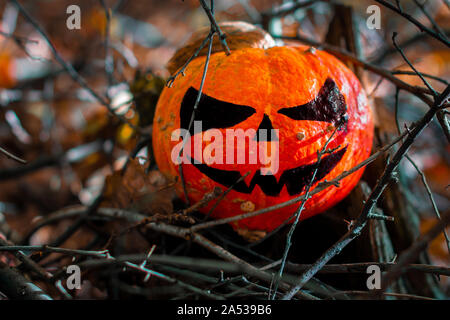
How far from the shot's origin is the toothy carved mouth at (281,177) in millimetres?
1250

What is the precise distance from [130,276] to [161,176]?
51 cm

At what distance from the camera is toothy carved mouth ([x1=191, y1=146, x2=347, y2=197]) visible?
125 centimetres

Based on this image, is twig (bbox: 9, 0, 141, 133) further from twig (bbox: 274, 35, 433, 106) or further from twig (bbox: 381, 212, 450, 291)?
twig (bbox: 381, 212, 450, 291)

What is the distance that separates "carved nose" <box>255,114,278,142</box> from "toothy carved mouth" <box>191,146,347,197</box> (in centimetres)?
13

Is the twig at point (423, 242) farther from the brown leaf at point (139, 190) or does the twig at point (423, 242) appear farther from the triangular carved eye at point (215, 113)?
the brown leaf at point (139, 190)

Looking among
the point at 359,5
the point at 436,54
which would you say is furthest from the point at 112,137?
the point at 436,54

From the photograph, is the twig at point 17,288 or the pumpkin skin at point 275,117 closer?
the twig at point 17,288

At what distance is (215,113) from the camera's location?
125 centimetres

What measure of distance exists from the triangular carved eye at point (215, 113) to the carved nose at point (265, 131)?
53mm

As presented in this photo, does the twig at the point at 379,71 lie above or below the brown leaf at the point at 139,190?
above

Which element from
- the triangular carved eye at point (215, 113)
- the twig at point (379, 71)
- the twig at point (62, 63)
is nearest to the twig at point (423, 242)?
the triangular carved eye at point (215, 113)

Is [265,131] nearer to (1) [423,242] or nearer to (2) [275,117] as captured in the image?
(2) [275,117]

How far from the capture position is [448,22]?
10.5ft
